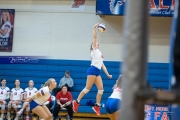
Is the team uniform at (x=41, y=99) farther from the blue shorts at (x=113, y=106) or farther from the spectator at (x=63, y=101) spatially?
the spectator at (x=63, y=101)

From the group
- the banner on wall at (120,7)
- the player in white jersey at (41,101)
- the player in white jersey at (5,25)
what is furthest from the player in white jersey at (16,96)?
the banner on wall at (120,7)

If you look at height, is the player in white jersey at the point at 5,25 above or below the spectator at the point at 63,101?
above

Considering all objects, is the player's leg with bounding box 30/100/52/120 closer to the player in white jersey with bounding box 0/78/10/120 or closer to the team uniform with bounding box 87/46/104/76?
the team uniform with bounding box 87/46/104/76

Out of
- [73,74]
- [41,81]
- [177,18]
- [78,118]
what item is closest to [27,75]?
[41,81]

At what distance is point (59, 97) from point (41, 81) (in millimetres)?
2733

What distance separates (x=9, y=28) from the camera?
14898 mm

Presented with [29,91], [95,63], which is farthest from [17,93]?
[95,63]

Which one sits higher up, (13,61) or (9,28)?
(9,28)

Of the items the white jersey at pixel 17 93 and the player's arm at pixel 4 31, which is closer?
the white jersey at pixel 17 93

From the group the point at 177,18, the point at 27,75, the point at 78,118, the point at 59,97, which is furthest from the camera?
the point at 27,75

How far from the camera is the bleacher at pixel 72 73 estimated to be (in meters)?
13.5

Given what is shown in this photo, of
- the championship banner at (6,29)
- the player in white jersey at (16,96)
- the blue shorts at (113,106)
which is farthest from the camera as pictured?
the championship banner at (6,29)

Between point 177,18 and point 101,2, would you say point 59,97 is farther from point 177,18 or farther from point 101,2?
point 177,18

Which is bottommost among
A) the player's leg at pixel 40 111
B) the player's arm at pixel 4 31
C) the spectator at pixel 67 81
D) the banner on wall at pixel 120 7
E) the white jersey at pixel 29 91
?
the player's leg at pixel 40 111
